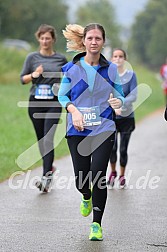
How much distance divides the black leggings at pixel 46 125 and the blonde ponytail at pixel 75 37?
246 cm

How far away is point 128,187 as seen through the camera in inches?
398

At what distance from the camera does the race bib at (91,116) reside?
707 centimetres

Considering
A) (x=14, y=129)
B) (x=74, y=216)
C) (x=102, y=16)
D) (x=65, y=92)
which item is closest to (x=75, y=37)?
(x=65, y=92)

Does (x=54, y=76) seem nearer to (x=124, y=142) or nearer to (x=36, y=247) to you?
(x=124, y=142)

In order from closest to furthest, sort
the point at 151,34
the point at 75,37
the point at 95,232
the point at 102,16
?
the point at 95,232, the point at 75,37, the point at 151,34, the point at 102,16

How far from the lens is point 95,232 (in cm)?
691

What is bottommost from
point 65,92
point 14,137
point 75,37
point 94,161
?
point 14,137

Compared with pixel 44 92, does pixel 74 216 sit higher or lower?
lower

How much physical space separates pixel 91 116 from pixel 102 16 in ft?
354

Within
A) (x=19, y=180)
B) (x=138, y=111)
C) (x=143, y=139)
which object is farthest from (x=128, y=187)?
(x=138, y=111)

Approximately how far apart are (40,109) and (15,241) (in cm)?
339

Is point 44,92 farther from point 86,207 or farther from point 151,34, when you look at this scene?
point 151,34

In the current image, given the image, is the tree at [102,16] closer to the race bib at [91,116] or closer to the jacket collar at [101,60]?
the jacket collar at [101,60]

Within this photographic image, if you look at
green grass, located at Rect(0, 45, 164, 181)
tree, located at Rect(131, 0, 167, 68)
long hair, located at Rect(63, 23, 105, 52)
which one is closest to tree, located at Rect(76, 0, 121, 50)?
tree, located at Rect(131, 0, 167, 68)
